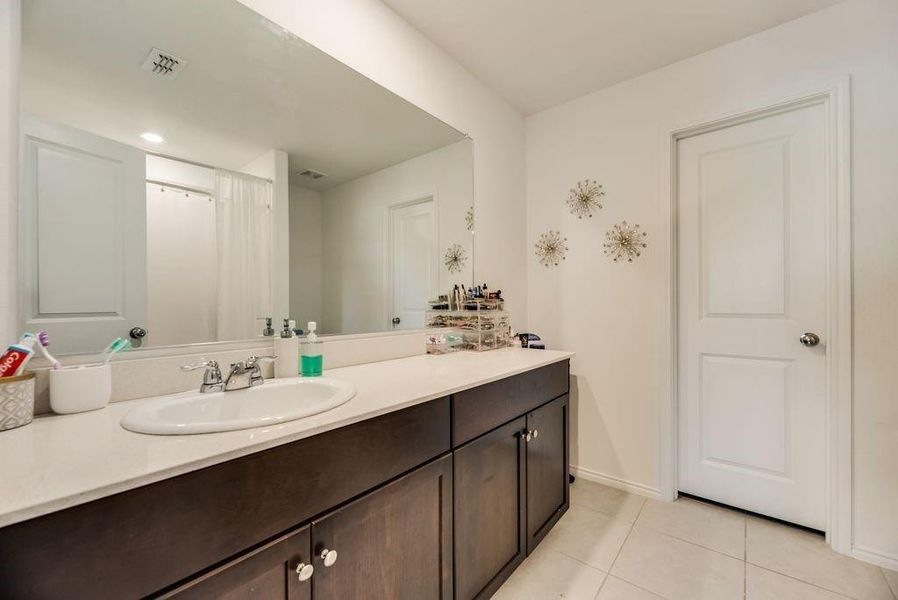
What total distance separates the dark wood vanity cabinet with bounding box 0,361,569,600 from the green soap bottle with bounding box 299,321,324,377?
44cm

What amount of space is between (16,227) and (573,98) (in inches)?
103

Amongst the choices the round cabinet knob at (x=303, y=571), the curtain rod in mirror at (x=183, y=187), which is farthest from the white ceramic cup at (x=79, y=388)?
the round cabinet knob at (x=303, y=571)

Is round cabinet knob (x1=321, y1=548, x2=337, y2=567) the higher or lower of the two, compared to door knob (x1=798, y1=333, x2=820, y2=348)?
lower

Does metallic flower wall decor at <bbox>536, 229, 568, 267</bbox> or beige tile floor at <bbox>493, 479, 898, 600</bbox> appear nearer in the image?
beige tile floor at <bbox>493, 479, 898, 600</bbox>

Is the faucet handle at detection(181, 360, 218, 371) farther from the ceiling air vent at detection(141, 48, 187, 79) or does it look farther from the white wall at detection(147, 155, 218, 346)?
the ceiling air vent at detection(141, 48, 187, 79)

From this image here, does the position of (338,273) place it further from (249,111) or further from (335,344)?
(249,111)

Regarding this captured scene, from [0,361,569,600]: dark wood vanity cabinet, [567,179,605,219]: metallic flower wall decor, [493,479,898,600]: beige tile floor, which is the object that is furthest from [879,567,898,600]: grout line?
[567,179,605,219]: metallic flower wall decor

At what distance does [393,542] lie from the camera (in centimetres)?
101

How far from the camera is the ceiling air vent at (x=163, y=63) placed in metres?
1.08

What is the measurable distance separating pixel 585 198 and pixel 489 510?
1.85 meters

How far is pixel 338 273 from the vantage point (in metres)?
1.59

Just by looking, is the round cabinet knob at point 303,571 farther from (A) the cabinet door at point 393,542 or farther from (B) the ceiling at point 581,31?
(B) the ceiling at point 581,31

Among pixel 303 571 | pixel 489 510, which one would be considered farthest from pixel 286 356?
pixel 489 510

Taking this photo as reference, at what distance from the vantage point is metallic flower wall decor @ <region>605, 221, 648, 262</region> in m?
2.17
